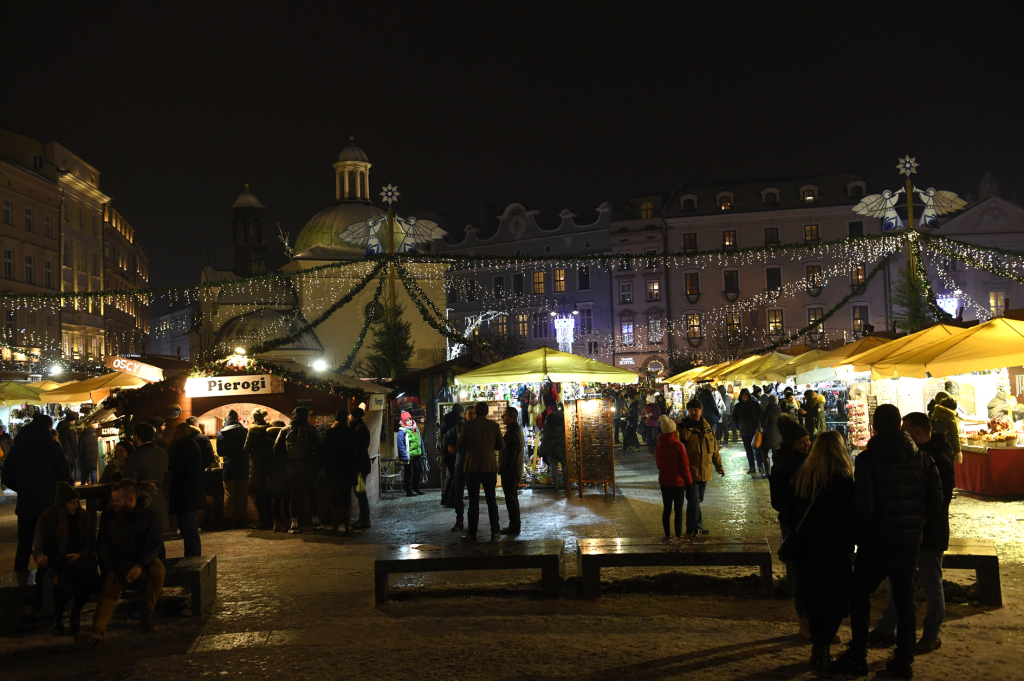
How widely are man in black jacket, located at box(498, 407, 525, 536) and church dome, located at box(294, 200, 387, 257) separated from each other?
36326mm

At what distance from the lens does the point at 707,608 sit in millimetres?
7211

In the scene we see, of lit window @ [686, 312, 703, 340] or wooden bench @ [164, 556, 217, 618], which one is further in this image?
lit window @ [686, 312, 703, 340]

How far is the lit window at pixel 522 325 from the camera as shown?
62.5 meters

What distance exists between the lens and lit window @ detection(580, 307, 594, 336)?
60719mm

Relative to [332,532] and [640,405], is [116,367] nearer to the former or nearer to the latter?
[332,532]

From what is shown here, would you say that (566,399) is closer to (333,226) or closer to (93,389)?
(93,389)

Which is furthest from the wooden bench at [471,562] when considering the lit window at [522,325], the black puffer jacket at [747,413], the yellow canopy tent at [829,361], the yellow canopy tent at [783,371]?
the lit window at [522,325]

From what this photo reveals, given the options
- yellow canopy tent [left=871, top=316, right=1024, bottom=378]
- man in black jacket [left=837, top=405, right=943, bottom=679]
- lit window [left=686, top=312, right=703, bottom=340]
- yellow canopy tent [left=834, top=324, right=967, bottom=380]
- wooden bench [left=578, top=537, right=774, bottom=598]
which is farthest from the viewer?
lit window [left=686, top=312, right=703, bottom=340]

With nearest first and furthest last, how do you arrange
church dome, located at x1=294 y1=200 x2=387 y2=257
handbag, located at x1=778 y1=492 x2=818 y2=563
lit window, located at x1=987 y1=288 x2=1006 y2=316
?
handbag, located at x1=778 y1=492 x2=818 y2=563 → church dome, located at x1=294 y1=200 x2=387 y2=257 → lit window, located at x1=987 y1=288 x2=1006 y2=316

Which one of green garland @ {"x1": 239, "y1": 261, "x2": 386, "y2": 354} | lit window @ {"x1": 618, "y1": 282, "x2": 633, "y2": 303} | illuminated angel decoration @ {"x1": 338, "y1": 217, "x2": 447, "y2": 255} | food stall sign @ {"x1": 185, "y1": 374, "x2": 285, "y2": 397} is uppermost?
lit window @ {"x1": 618, "y1": 282, "x2": 633, "y2": 303}

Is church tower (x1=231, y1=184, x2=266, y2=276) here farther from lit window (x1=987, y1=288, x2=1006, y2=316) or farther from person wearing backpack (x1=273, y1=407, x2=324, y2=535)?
person wearing backpack (x1=273, y1=407, x2=324, y2=535)

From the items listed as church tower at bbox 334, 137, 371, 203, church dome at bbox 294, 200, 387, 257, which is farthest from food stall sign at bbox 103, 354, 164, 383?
church tower at bbox 334, 137, 371, 203

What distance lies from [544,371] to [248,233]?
5154cm

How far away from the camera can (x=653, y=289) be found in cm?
5906
